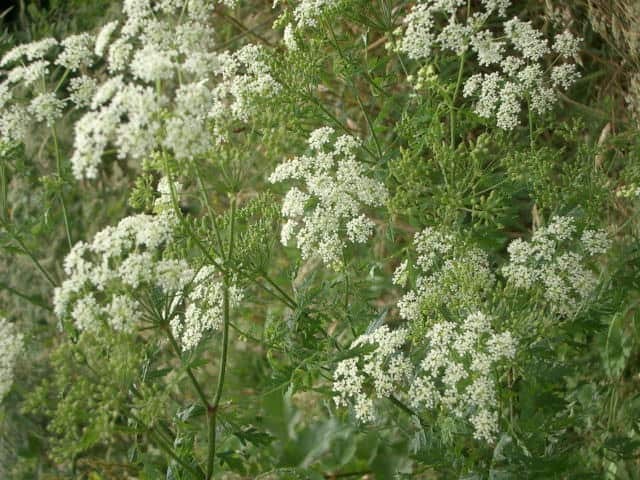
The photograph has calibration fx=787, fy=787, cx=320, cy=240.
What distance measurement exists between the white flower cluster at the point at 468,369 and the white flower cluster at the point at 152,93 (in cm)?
97

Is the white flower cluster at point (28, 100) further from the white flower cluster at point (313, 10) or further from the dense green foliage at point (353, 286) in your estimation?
the white flower cluster at point (313, 10)

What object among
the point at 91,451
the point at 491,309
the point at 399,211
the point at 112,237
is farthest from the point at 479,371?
the point at 91,451

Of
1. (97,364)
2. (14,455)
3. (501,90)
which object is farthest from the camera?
(14,455)

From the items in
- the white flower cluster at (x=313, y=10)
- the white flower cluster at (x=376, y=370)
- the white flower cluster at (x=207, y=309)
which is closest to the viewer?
the white flower cluster at (x=376, y=370)

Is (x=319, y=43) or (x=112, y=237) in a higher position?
(x=319, y=43)

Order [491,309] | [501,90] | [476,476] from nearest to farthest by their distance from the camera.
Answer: [476,476] < [491,309] < [501,90]

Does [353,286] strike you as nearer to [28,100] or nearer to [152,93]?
[152,93]

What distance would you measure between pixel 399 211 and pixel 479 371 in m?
0.70

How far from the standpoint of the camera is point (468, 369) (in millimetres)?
2547

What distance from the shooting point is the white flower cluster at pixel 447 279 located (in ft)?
8.61

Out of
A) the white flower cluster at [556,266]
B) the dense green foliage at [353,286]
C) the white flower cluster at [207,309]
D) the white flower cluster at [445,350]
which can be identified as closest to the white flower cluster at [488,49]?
the dense green foliage at [353,286]

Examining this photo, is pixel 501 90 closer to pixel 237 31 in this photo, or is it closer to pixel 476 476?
pixel 476 476

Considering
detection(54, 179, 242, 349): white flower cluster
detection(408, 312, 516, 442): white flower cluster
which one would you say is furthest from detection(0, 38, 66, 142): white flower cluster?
detection(408, 312, 516, 442): white flower cluster

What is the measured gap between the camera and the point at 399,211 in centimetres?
286
